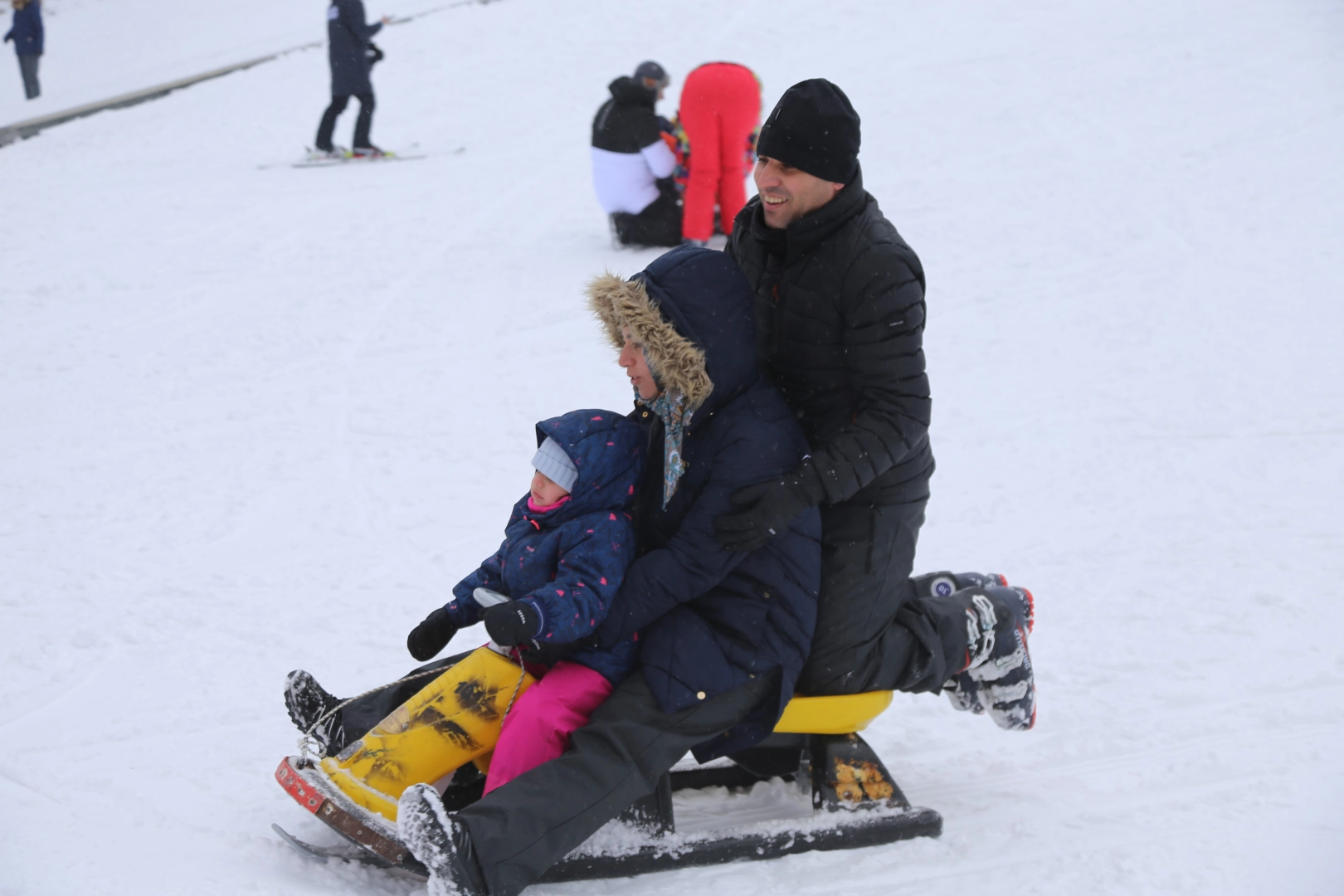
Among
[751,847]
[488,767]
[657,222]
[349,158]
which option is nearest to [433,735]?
[488,767]

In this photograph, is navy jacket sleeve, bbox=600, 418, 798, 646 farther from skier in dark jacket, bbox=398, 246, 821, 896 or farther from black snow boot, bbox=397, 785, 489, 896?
black snow boot, bbox=397, 785, 489, 896

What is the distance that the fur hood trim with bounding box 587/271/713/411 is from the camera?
8.00ft

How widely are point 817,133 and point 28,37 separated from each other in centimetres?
1384

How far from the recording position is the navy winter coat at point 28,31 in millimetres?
13383

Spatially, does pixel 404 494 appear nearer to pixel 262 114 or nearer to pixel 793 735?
pixel 793 735

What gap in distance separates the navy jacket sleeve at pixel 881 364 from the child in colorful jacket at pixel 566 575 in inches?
17.4

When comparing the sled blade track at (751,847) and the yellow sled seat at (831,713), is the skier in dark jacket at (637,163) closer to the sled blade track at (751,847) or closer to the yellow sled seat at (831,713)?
the yellow sled seat at (831,713)

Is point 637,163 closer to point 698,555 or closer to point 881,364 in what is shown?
point 881,364

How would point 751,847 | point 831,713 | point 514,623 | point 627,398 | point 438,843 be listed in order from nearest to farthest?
point 438,843, point 514,623, point 751,847, point 831,713, point 627,398

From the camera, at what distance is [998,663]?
3010mm

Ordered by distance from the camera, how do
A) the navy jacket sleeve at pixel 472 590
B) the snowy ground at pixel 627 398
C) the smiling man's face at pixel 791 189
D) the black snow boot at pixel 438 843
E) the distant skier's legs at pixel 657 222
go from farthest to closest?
the distant skier's legs at pixel 657 222 < the snowy ground at pixel 627 398 < the navy jacket sleeve at pixel 472 590 < the smiling man's face at pixel 791 189 < the black snow boot at pixel 438 843

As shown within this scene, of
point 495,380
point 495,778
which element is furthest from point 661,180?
point 495,778

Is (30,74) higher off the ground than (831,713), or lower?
higher

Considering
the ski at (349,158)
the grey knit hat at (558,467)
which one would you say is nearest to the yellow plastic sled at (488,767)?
the grey knit hat at (558,467)
